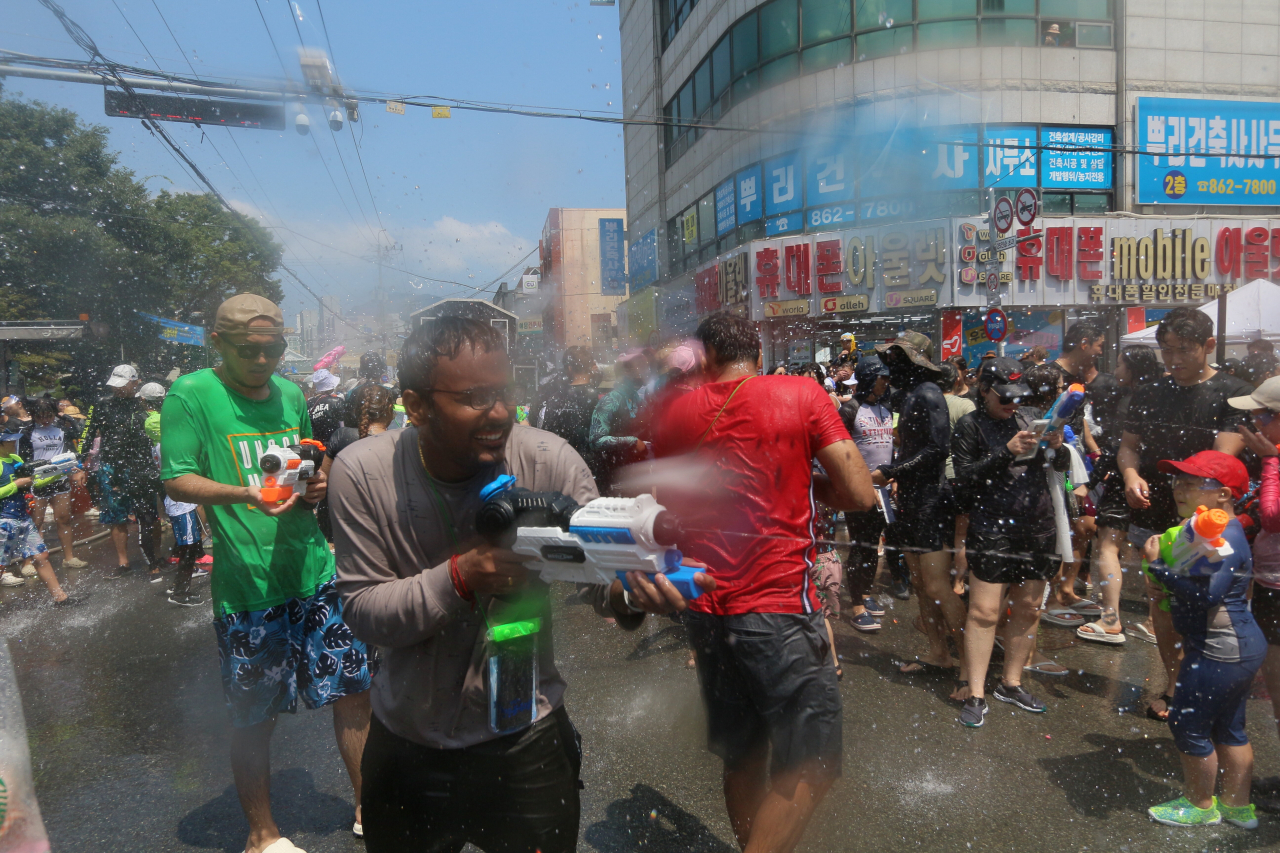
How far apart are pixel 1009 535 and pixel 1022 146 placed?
13.2 meters

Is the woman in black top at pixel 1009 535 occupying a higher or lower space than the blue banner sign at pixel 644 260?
lower

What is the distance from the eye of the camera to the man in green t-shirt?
2334 millimetres

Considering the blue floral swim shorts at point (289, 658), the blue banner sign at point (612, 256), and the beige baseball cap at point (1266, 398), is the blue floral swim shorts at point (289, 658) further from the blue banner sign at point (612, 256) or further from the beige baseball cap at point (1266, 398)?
the blue banner sign at point (612, 256)

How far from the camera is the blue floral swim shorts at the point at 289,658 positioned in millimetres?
2328

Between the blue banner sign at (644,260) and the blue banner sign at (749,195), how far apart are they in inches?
288

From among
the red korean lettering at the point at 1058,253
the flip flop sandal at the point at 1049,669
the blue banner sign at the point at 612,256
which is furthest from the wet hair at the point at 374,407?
the blue banner sign at the point at 612,256

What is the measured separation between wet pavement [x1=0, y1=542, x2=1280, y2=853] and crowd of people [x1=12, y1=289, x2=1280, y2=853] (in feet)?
0.55

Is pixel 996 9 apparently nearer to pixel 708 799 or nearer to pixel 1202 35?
pixel 1202 35

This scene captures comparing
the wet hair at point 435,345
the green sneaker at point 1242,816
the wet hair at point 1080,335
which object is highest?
the wet hair at point 1080,335

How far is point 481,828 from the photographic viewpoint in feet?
5.12

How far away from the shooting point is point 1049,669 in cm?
393

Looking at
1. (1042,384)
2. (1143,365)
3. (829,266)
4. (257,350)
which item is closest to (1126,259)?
(829,266)

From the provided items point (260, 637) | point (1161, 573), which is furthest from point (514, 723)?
point (1161, 573)

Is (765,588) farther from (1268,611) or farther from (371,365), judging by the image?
(371,365)
